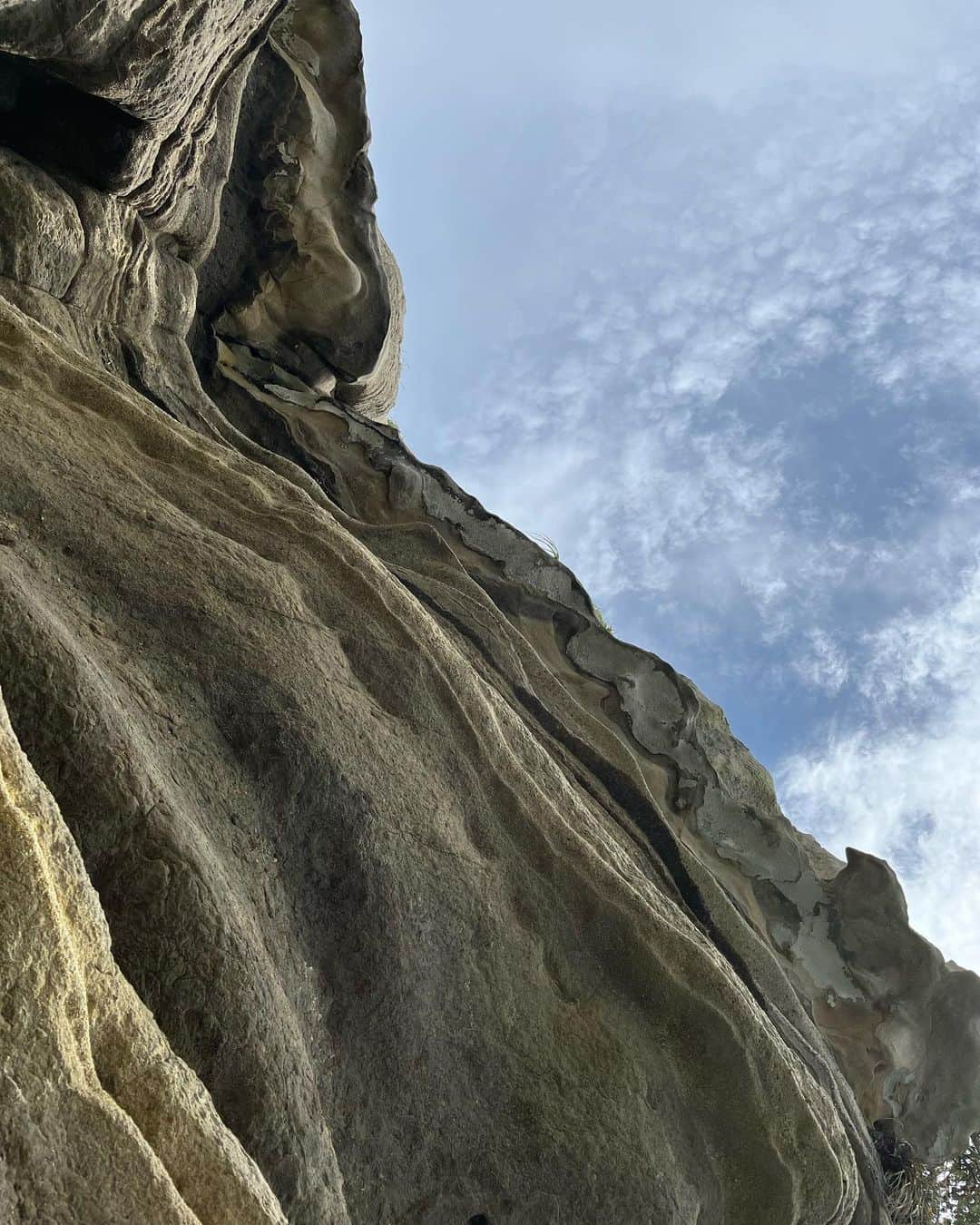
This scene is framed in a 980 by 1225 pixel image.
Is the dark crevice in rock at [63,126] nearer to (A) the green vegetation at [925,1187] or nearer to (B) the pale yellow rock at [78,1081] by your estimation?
(B) the pale yellow rock at [78,1081]

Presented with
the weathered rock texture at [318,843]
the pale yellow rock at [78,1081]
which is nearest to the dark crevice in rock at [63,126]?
the weathered rock texture at [318,843]

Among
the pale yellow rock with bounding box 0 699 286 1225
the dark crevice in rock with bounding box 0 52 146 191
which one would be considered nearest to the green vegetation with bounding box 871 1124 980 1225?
the pale yellow rock with bounding box 0 699 286 1225

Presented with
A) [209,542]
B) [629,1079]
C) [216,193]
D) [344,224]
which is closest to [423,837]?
[629,1079]

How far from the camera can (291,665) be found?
161 inches

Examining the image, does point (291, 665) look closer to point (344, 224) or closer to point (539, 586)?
point (539, 586)

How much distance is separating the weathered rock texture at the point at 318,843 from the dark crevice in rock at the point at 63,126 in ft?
0.06

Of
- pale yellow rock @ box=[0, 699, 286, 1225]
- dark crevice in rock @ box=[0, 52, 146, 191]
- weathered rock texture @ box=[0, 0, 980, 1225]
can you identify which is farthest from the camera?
dark crevice in rock @ box=[0, 52, 146, 191]

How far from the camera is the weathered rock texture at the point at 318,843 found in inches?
116

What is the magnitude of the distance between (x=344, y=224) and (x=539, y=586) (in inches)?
123

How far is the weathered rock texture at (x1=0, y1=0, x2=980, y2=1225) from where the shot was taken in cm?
294

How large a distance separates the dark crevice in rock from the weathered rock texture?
0.02m

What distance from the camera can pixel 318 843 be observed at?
3.75 metres

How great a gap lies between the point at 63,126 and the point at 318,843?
401cm

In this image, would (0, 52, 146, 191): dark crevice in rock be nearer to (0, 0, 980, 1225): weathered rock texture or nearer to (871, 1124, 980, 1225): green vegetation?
(0, 0, 980, 1225): weathered rock texture
